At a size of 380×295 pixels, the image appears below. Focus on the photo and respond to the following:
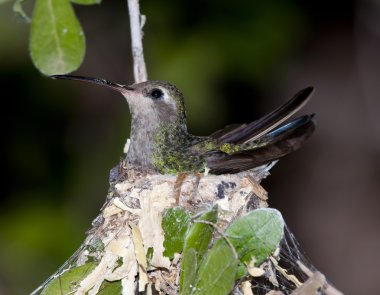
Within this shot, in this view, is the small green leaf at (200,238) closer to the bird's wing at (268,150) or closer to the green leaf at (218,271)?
the green leaf at (218,271)

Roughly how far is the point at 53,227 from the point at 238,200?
8.67ft

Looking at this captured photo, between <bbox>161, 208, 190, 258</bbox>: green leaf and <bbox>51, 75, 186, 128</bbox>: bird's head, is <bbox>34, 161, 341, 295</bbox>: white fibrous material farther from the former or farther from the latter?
<bbox>51, 75, 186, 128</bbox>: bird's head

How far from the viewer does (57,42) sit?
3.36m

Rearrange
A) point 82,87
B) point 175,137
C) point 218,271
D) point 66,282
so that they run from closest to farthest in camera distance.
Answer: point 218,271 < point 66,282 < point 175,137 < point 82,87

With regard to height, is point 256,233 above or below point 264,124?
below

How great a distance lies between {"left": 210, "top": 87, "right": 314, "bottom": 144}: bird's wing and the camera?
3.98 metres

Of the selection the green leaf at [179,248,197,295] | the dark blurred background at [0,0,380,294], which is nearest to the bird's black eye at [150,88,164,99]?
the dark blurred background at [0,0,380,294]

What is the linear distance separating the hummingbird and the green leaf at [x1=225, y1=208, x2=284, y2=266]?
1.09 m

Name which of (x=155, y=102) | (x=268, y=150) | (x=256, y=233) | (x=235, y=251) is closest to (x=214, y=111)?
(x=155, y=102)

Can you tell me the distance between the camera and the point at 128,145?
4.91 m

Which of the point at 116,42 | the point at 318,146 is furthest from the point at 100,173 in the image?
the point at 318,146

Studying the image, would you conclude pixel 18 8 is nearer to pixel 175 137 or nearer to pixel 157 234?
pixel 157 234

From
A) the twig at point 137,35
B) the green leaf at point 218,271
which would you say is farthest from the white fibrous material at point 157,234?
→ the twig at point 137,35

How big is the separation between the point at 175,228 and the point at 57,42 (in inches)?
38.7
